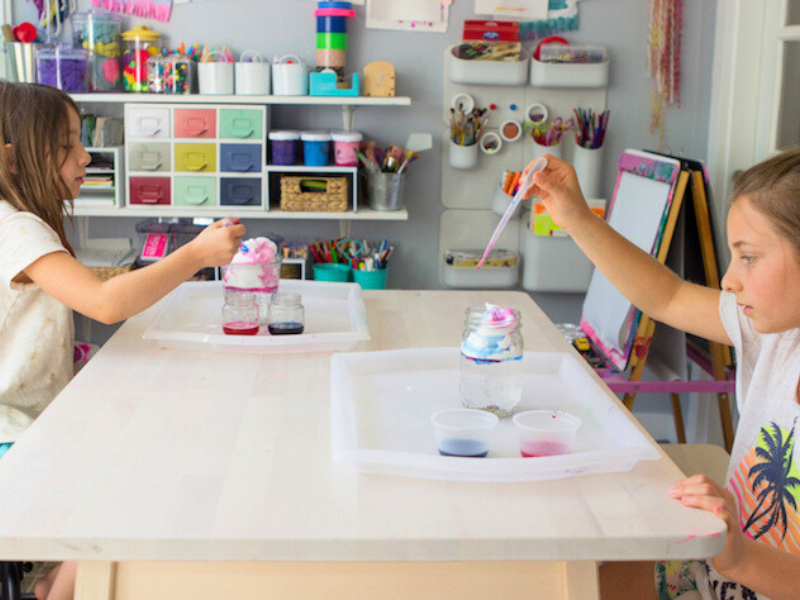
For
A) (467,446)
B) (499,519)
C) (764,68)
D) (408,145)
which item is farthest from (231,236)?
(764,68)

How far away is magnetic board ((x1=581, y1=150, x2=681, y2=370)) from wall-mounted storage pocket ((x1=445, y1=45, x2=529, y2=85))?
444 millimetres

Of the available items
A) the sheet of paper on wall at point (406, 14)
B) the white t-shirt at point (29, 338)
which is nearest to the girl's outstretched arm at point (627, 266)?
the white t-shirt at point (29, 338)

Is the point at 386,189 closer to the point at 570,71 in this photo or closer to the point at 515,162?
the point at 515,162

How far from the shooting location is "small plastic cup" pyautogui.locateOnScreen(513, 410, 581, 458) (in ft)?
3.53

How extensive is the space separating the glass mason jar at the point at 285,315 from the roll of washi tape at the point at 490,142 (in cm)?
158

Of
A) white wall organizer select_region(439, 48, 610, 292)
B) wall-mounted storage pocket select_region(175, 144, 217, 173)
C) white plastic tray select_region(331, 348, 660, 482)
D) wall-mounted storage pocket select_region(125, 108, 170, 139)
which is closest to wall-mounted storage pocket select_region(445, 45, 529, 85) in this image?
white wall organizer select_region(439, 48, 610, 292)

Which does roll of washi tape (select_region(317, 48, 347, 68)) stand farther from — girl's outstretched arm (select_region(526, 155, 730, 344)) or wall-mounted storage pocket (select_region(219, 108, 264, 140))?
girl's outstretched arm (select_region(526, 155, 730, 344))

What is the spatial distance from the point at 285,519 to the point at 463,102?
2289 mm

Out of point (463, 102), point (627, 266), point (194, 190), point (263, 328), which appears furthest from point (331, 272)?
point (627, 266)

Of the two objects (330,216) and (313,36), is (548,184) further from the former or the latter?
(313,36)

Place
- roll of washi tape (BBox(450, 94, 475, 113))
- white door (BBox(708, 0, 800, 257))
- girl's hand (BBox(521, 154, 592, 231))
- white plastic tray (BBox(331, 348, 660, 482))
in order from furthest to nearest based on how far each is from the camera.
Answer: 1. roll of washi tape (BBox(450, 94, 475, 113))
2. white door (BBox(708, 0, 800, 257))
3. girl's hand (BBox(521, 154, 592, 231))
4. white plastic tray (BBox(331, 348, 660, 482))

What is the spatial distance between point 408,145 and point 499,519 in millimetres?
2260

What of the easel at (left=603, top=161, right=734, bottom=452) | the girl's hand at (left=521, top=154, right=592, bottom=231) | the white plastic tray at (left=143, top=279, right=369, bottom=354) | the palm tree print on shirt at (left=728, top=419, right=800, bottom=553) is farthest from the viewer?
the easel at (left=603, top=161, right=734, bottom=452)

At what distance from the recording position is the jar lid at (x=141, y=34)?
284cm
